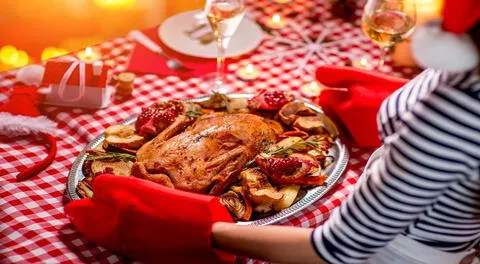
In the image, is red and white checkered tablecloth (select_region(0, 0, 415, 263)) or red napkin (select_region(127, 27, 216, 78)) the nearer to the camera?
red and white checkered tablecloth (select_region(0, 0, 415, 263))

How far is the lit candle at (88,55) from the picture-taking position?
168cm

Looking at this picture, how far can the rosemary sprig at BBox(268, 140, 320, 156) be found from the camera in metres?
1.22

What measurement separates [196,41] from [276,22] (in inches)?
11.8

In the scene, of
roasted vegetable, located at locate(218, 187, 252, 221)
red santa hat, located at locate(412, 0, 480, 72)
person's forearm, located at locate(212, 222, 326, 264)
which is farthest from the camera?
roasted vegetable, located at locate(218, 187, 252, 221)

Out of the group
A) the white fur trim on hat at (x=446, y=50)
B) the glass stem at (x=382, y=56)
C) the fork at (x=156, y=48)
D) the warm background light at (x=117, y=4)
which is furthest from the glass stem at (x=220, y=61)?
the warm background light at (x=117, y=4)

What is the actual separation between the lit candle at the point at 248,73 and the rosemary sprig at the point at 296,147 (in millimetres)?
437

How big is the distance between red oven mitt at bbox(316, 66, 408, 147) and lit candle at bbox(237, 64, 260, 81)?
25cm

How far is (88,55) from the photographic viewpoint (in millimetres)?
1683

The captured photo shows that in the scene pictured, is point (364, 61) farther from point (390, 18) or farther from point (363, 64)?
point (390, 18)

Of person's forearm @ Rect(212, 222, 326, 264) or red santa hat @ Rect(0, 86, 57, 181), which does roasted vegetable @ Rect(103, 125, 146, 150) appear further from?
person's forearm @ Rect(212, 222, 326, 264)

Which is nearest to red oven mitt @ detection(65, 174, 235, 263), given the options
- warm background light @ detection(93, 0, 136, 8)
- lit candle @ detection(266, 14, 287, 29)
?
lit candle @ detection(266, 14, 287, 29)

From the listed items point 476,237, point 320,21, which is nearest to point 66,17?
point 320,21

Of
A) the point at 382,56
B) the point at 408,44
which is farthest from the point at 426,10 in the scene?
the point at 382,56

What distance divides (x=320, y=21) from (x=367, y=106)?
663 mm
